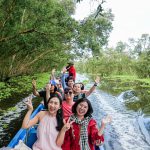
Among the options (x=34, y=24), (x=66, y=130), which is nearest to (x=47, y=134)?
(x=66, y=130)

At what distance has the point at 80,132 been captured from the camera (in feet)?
14.9

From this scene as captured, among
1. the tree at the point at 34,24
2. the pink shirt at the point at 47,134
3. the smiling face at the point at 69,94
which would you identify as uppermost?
the tree at the point at 34,24

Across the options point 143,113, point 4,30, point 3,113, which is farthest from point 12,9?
point 143,113

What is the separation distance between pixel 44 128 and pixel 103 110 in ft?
36.3

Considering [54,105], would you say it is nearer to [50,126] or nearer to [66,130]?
[50,126]

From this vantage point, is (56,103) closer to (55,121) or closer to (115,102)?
(55,121)

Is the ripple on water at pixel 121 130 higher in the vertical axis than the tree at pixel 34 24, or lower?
lower

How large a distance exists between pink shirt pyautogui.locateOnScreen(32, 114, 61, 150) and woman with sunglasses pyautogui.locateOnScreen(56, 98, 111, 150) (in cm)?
10

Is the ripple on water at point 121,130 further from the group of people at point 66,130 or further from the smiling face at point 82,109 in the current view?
the smiling face at point 82,109

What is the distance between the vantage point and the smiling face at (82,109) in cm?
461

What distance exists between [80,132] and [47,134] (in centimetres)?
52

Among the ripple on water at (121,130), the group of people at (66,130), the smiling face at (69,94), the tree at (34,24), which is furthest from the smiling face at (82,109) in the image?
the tree at (34,24)

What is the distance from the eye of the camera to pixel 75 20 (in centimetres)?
1412

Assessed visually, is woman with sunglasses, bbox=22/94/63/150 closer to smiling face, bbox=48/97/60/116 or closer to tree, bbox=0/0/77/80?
smiling face, bbox=48/97/60/116
